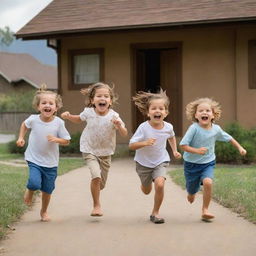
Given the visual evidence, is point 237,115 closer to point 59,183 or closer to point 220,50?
point 220,50

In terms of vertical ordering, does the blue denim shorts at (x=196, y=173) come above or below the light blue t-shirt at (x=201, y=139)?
below

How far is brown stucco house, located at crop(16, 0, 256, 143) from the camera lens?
14609 millimetres

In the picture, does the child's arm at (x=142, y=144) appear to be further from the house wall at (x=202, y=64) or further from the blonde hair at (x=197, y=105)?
the house wall at (x=202, y=64)

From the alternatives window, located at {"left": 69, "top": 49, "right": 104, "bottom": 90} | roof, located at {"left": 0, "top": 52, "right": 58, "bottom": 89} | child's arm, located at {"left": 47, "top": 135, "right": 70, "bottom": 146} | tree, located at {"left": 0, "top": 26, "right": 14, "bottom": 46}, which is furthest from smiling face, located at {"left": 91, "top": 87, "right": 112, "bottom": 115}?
tree, located at {"left": 0, "top": 26, "right": 14, "bottom": 46}

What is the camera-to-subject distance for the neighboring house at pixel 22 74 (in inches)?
1946

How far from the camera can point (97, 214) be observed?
265 inches

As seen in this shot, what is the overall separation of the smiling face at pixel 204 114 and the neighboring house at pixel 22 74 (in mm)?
41251

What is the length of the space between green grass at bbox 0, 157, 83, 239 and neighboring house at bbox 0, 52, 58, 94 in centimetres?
3506

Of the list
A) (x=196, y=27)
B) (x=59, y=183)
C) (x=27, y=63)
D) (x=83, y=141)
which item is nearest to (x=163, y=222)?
(x=83, y=141)

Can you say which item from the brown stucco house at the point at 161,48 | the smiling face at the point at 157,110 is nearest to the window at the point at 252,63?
the brown stucco house at the point at 161,48

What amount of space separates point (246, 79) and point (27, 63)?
138 ft

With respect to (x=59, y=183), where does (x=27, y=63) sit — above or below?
above

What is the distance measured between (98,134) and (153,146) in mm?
674

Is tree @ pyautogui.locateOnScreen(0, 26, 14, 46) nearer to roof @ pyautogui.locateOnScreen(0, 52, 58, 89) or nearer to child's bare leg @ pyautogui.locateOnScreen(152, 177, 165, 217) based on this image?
roof @ pyautogui.locateOnScreen(0, 52, 58, 89)
